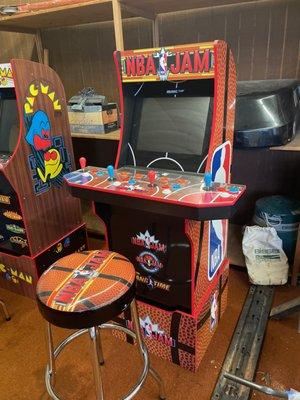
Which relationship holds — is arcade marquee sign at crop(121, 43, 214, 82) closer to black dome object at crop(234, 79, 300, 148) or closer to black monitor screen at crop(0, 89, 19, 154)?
black dome object at crop(234, 79, 300, 148)

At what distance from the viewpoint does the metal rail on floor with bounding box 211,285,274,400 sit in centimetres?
148

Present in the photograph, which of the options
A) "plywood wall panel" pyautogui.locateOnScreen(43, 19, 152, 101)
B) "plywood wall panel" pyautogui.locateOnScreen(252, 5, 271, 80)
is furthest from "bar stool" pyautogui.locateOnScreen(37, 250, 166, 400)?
"plywood wall panel" pyautogui.locateOnScreen(43, 19, 152, 101)

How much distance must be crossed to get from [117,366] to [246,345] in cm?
70

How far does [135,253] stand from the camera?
1615 millimetres

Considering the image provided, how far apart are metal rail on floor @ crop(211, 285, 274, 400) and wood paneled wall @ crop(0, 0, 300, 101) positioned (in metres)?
1.51

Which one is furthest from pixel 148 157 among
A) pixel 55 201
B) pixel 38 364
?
pixel 38 364

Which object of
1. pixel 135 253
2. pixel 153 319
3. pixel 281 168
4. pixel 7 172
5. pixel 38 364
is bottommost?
A: pixel 38 364

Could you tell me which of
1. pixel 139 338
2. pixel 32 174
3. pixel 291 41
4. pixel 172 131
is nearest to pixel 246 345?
pixel 139 338

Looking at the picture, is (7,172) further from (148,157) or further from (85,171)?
(148,157)

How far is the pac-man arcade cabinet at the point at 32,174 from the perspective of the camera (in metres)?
1.87

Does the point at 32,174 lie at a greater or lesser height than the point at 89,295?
greater

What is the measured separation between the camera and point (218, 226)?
5.45 ft

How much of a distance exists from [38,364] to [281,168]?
6.81 feet

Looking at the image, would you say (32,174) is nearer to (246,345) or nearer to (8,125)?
(8,125)
